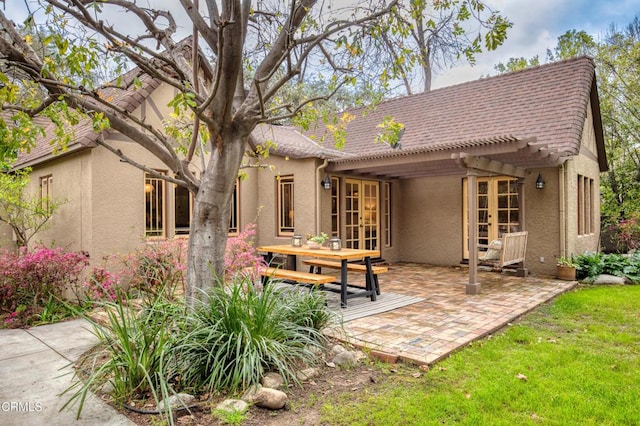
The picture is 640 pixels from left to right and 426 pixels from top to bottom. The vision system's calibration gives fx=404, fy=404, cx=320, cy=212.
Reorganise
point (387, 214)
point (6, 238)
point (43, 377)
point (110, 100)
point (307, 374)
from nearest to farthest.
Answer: point (307, 374) < point (43, 377) < point (110, 100) < point (6, 238) < point (387, 214)

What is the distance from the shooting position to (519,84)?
36.3ft

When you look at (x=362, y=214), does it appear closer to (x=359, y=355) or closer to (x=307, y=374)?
(x=359, y=355)

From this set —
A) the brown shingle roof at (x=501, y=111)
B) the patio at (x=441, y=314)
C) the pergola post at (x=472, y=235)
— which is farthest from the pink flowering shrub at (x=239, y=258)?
the pergola post at (x=472, y=235)

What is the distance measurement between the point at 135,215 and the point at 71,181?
1496 millimetres

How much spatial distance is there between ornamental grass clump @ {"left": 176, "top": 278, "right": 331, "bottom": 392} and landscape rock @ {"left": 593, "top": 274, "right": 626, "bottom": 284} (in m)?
7.22

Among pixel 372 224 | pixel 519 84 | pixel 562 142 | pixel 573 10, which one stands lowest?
pixel 372 224

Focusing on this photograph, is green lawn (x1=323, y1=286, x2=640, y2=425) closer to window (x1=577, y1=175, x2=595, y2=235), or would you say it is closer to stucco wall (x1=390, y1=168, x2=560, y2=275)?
stucco wall (x1=390, y1=168, x2=560, y2=275)

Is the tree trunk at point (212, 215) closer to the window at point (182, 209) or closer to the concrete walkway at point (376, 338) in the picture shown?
the concrete walkway at point (376, 338)

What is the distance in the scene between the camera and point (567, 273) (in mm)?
8586

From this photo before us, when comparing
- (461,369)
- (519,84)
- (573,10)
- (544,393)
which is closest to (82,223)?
(461,369)

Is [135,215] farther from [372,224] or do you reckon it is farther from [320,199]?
[372,224]

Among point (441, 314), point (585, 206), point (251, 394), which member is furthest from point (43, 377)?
point (585, 206)

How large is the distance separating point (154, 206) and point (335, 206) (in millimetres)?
4262

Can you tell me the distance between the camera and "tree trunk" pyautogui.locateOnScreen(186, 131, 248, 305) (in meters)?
4.28
